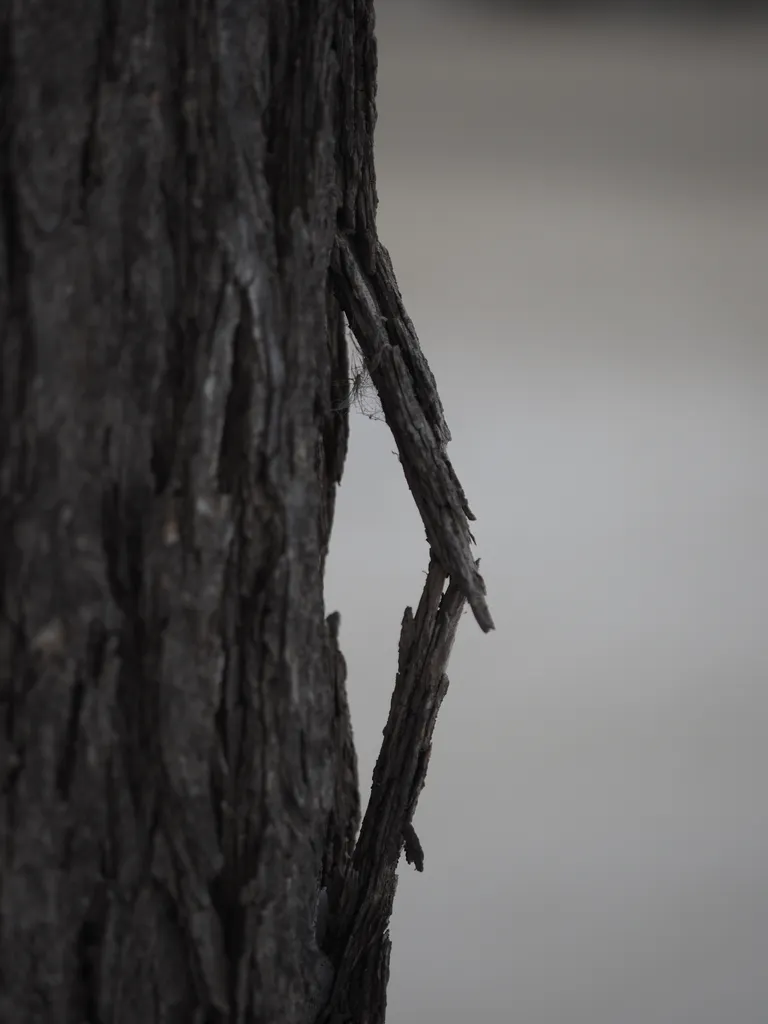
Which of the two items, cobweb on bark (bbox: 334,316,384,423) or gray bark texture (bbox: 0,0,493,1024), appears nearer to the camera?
gray bark texture (bbox: 0,0,493,1024)

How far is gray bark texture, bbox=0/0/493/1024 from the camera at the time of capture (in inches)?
13.3

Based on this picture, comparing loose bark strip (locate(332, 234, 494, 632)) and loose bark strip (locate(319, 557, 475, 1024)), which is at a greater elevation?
loose bark strip (locate(332, 234, 494, 632))

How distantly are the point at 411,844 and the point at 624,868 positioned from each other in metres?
0.87

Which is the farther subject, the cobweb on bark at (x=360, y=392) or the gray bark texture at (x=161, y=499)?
the cobweb on bark at (x=360, y=392)

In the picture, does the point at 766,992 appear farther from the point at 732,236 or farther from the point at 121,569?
the point at 121,569

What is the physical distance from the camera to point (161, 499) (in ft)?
1.13

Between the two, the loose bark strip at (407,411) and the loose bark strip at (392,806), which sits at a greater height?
the loose bark strip at (407,411)

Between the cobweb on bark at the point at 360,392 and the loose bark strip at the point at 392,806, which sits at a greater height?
the cobweb on bark at the point at 360,392

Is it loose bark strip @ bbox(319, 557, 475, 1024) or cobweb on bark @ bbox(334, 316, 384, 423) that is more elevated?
cobweb on bark @ bbox(334, 316, 384, 423)

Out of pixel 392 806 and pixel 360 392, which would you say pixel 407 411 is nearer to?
pixel 360 392

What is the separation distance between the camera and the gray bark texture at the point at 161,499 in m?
0.34

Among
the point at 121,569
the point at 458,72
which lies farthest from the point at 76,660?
the point at 458,72

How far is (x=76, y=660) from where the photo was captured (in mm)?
342

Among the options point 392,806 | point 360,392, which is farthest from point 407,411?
point 392,806
